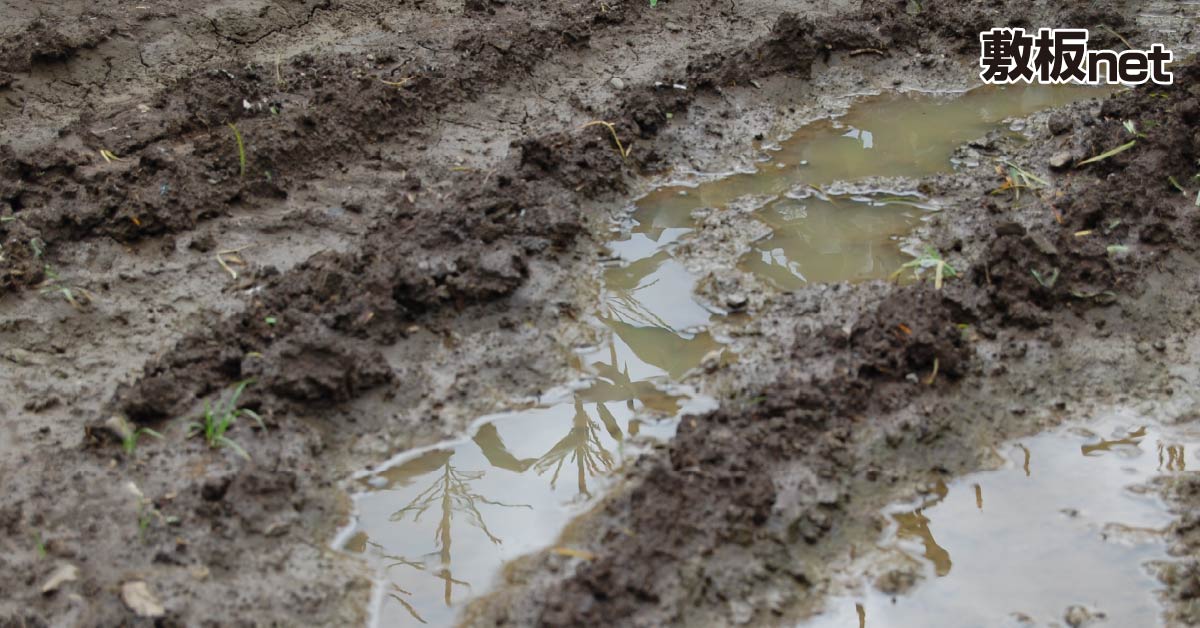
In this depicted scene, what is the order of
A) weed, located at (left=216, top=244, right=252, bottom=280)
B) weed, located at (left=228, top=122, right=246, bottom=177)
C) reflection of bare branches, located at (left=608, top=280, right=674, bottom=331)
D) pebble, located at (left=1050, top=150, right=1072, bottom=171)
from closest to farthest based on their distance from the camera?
1. reflection of bare branches, located at (left=608, top=280, right=674, bottom=331)
2. weed, located at (left=216, top=244, right=252, bottom=280)
3. weed, located at (left=228, top=122, right=246, bottom=177)
4. pebble, located at (left=1050, top=150, right=1072, bottom=171)

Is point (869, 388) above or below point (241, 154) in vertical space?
below

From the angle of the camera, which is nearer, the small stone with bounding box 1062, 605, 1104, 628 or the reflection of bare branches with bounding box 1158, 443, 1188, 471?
the small stone with bounding box 1062, 605, 1104, 628

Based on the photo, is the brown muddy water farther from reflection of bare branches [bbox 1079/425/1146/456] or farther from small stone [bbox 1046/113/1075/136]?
small stone [bbox 1046/113/1075/136]

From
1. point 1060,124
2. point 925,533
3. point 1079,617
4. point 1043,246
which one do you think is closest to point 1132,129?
point 1060,124

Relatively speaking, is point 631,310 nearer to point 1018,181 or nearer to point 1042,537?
point 1042,537

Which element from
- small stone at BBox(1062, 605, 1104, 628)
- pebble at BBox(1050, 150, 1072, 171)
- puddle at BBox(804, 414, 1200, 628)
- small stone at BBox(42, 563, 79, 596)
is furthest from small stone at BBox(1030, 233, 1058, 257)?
small stone at BBox(42, 563, 79, 596)

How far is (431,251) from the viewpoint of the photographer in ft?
13.5

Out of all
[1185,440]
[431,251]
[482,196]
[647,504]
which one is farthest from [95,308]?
[1185,440]

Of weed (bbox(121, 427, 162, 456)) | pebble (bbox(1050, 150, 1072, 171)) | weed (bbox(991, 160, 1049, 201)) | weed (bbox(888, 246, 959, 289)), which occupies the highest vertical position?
pebble (bbox(1050, 150, 1072, 171))

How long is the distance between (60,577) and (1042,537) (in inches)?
112

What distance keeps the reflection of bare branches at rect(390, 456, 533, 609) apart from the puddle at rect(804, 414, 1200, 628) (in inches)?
42.3

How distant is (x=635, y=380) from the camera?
3768mm

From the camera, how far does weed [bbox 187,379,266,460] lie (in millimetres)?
3215

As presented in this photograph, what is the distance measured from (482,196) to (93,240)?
1.65 meters
